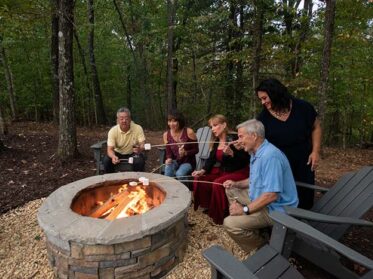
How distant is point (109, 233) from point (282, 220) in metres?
1.16

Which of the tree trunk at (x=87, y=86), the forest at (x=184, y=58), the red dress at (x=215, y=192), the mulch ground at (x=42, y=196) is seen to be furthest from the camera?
the tree trunk at (x=87, y=86)

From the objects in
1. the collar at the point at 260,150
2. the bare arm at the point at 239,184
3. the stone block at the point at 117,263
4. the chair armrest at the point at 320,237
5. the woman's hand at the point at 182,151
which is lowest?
the stone block at the point at 117,263

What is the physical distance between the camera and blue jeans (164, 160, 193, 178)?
11.9 feet

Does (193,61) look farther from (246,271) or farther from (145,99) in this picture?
(246,271)

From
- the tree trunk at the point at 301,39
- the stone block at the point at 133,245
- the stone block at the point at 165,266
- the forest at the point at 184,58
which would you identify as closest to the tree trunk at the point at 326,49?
the forest at the point at 184,58

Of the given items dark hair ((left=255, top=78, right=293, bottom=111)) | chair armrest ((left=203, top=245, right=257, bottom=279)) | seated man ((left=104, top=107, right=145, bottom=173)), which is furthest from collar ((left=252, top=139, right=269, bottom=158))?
seated man ((left=104, top=107, right=145, bottom=173))

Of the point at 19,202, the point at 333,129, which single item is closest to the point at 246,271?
the point at 19,202

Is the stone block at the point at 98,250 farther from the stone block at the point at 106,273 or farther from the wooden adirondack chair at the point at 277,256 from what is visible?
the wooden adirondack chair at the point at 277,256

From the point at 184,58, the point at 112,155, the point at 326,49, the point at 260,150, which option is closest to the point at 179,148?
the point at 112,155

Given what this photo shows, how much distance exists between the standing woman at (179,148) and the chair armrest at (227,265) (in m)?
2.04

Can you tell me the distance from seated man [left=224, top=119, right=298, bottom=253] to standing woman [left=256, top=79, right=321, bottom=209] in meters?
0.47

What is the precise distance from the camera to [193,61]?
38.0 feet

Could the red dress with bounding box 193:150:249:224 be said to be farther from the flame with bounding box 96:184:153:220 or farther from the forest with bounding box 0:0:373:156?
the forest with bounding box 0:0:373:156

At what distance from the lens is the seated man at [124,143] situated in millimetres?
3839
